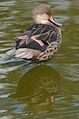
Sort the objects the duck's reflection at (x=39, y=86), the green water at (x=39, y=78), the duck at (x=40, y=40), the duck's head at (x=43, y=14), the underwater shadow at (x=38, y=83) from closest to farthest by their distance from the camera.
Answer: the green water at (x=39, y=78), the duck's reflection at (x=39, y=86), the underwater shadow at (x=38, y=83), the duck at (x=40, y=40), the duck's head at (x=43, y=14)

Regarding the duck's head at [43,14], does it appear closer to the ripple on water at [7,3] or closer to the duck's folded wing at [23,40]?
the duck's folded wing at [23,40]

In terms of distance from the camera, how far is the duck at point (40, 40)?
24.6 ft

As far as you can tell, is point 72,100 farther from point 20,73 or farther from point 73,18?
point 73,18

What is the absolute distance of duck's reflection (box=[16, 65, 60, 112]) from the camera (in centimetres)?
686

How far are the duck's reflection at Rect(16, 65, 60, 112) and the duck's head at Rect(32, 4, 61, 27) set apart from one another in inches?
35.1

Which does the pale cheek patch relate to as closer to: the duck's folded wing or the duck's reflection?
the duck's reflection

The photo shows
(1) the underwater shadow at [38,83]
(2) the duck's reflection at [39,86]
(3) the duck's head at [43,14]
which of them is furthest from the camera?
(3) the duck's head at [43,14]

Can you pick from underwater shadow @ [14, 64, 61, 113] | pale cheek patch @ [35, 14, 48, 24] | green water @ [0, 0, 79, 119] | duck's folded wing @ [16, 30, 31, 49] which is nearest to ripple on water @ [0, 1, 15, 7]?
green water @ [0, 0, 79, 119]

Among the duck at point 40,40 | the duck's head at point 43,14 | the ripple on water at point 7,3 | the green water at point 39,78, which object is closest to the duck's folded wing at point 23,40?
the duck at point 40,40

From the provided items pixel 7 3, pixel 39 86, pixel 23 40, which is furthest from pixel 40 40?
pixel 7 3

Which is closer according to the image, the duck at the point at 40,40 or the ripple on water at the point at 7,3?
the duck at the point at 40,40

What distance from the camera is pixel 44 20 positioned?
8.83 m

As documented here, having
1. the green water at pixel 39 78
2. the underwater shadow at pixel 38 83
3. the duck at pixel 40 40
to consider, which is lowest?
the underwater shadow at pixel 38 83

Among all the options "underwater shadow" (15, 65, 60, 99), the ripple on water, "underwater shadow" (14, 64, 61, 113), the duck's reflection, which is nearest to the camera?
"underwater shadow" (14, 64, 61, 113)
